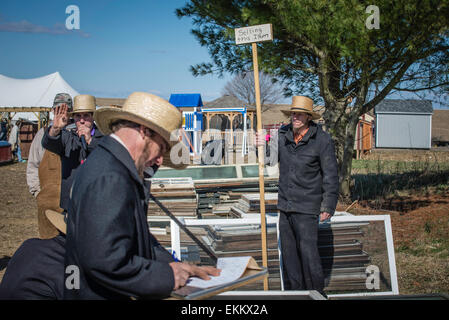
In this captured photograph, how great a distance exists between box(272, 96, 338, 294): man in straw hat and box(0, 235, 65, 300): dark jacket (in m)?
2.44

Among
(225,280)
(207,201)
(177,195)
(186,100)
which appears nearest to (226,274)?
(225,280)

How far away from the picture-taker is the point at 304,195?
157 inches

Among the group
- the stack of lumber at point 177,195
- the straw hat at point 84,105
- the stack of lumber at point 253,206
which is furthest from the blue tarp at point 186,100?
the straw hat at point 84,105

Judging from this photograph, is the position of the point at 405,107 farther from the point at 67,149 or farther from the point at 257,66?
the point at 67,149

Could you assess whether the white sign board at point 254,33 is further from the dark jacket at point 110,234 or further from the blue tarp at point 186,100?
the blue tarp at point 186,100

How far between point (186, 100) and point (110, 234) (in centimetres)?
2014

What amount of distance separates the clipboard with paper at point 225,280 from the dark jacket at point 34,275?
2.08 feet

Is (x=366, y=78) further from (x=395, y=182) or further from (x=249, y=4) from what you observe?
(x=395, y=182)

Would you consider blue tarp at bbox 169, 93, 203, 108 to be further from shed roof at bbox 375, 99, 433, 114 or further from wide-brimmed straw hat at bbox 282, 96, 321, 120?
shed roof at bbox 375, 99, 433, 114

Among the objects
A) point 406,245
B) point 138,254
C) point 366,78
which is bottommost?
point 406,245
